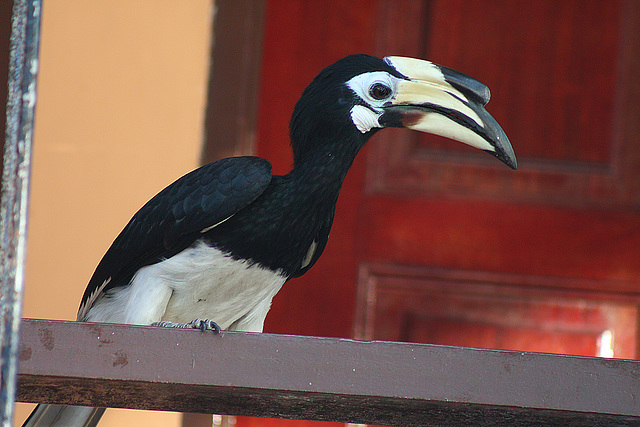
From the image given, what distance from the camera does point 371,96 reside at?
1078 millimetres

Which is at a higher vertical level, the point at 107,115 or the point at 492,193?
the point at 107,115

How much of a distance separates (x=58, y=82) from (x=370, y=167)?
0.78m

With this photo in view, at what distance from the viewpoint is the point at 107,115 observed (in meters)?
1.81

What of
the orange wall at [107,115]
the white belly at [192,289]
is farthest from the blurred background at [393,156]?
the white belly at [192,289]

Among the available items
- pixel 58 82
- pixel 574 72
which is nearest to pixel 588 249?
pixel 574 72

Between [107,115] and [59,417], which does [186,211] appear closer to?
[59,417]

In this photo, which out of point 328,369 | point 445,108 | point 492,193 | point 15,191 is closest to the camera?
point 15,191

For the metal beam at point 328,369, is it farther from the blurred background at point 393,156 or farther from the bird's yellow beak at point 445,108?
the blurred background at point 393,156

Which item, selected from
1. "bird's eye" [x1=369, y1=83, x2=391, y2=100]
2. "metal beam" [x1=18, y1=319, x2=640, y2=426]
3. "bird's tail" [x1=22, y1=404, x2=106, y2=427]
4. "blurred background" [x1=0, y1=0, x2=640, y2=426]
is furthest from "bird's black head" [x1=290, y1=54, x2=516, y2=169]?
"blurred background" [x1=0, y1=0, x2=640, y2=426]

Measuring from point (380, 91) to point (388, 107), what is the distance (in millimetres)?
25

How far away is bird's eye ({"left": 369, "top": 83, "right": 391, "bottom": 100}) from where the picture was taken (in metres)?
1.07

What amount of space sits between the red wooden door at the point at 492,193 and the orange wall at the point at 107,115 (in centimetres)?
20

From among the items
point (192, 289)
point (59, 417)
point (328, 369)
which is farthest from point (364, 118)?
point (59, 417)

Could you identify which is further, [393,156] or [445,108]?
[393,156]
